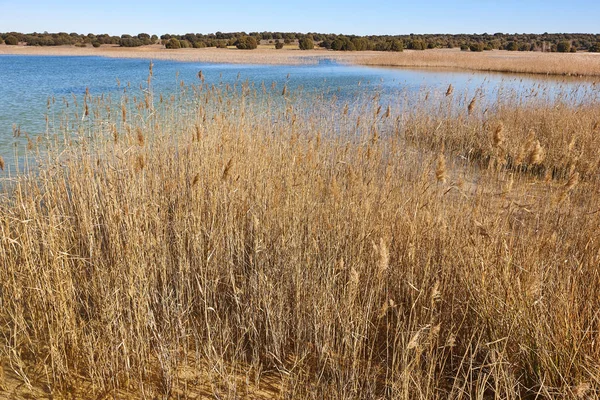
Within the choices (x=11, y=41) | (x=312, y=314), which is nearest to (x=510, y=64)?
(x=312, y=314)

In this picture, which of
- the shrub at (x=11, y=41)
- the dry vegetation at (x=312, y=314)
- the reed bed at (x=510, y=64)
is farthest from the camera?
the shrub at (x=11, y=41)

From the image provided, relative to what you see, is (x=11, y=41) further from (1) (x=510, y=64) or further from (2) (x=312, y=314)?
(2) (x=312, y=314)

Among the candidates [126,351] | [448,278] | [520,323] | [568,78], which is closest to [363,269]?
[448,278]

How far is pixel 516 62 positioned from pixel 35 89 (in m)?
27.4

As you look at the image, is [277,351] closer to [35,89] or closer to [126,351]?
[126,351]

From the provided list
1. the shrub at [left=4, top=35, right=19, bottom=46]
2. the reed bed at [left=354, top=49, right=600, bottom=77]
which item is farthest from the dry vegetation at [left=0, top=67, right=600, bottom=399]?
the shrub at [left=4, top=35, right=19, bottom=46]

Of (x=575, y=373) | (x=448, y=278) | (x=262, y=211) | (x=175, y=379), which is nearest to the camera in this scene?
(x=575, y=373)

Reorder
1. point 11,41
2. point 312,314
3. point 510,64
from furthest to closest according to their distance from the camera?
point 11,41 → point 510,64 → point 312,314

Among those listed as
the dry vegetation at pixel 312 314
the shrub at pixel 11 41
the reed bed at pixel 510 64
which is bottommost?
the dry vegetation at pixel 312 314

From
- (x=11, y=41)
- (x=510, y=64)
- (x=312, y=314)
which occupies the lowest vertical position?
(x=312, y=314)

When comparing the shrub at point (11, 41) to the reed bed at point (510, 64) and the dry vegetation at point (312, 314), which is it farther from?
the dry vegetation at point (312, 314)

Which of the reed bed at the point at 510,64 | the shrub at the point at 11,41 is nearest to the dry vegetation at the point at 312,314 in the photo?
the reed bed at the point at 510,64

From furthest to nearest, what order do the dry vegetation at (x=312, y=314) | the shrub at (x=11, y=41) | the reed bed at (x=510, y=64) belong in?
the shrub at (x=11, y=41) → the reed bed at (x=510, y=64) → the dry vegetation at (x=312, y=314)

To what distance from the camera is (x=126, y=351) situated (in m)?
2.36
